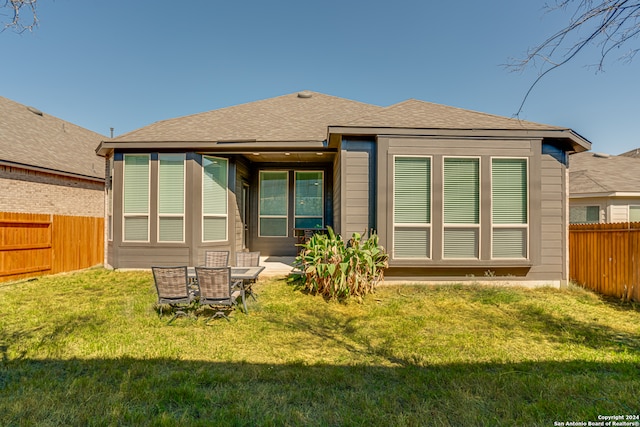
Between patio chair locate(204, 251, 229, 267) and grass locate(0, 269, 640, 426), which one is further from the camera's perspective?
patio chair locate(204, 251, 229, 267)

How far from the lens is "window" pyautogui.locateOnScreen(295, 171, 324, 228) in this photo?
10.1m

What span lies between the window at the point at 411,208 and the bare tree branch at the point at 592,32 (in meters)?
3.41

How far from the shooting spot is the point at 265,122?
31.2 feet

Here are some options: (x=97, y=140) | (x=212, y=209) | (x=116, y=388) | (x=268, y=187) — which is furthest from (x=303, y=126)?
(x=97, y=140)

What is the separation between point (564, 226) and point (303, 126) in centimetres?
715

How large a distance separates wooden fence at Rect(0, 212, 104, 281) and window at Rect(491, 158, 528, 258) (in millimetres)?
11503

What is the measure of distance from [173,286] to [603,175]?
16.3 metres

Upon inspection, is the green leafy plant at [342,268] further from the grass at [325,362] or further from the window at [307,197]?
the window at [307,197]

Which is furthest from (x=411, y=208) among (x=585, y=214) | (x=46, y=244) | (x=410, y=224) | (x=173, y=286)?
(x=46, y=244)

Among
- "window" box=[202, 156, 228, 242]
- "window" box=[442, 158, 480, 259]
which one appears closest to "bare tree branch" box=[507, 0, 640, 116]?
"window" box=[442, 158, 480, 259]

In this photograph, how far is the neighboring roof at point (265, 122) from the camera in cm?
805

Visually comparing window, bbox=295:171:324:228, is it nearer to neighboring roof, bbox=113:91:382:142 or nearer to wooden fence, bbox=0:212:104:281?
neighboring roof, bbox=113:91:382:142

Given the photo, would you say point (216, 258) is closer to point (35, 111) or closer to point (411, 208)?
point (411, 208)

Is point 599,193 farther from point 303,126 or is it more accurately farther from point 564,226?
point 303,126
